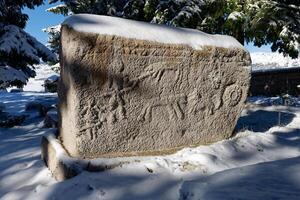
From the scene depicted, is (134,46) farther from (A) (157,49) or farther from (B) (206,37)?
(B) (206,37)

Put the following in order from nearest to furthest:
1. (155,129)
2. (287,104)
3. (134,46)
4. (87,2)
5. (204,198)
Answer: (204,198)
(134,46)
(155,129)
(287,104)
(87,2)

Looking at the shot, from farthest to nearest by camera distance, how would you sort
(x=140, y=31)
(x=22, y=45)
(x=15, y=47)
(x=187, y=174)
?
(x=22, y=45) → (x=15, y=47) → (x=140, y=31) → (x=187, y=174)

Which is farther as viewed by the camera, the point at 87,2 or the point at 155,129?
the point at 87,2

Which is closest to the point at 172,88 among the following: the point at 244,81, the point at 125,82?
the point at 125,82

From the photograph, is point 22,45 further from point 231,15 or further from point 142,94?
point 231,15

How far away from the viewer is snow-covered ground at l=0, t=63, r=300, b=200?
2748mm

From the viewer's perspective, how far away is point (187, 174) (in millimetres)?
3793

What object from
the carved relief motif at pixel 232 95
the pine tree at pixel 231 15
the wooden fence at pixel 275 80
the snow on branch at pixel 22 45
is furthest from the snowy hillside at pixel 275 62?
the carved relief motif at pixel 232 95

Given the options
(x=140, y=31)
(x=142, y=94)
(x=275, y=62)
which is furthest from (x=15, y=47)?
(x=275, y=62)

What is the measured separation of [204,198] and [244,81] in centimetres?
284

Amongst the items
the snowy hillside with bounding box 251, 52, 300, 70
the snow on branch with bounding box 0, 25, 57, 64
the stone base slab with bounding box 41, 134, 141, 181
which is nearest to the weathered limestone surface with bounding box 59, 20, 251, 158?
the stone base slab with bounding box 41, 134, 141, 181

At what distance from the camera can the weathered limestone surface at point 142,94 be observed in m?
3.98

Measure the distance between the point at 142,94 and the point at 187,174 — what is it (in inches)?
41.8

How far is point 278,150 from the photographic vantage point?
16.0ft
